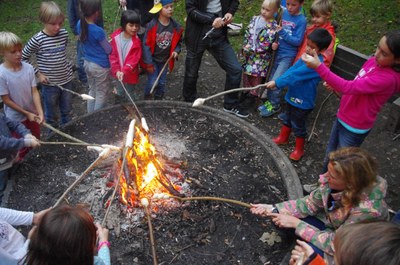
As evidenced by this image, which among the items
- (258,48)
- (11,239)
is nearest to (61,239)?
(11,239)

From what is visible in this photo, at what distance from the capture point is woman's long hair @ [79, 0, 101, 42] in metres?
4.11

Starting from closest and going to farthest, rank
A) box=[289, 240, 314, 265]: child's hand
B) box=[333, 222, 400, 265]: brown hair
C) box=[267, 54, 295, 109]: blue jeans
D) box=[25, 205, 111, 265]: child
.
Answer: box=[333, 222, 400, 265]: brown hair
box=[25, 205, 111, 265]: child
box=[289, 240, 314, 265]: child's hand
box=[267, 54, 295, 109]: blue jeans

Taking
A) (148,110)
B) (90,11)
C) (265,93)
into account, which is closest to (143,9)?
(90,11)

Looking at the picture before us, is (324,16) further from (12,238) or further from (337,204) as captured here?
(12,238)

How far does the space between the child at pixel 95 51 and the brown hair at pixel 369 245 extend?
3673 millimetres

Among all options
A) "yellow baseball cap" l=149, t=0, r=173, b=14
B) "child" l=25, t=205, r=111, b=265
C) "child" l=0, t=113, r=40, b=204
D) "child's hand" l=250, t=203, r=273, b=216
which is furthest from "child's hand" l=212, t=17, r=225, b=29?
"child" l=25, t=205, r=111, b=265

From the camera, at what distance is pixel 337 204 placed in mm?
2916

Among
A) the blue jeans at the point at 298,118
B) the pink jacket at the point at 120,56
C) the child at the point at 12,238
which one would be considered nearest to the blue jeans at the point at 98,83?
the pink jacket at the point at 120,56

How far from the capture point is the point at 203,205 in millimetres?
3490

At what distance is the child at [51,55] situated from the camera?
13.0ft

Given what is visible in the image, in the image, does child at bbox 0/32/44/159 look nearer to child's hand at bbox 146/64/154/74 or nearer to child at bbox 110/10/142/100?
child at bbox 110/10/142/100

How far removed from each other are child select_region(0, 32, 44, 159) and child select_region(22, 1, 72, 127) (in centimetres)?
31

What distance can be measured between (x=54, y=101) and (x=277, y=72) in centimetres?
312

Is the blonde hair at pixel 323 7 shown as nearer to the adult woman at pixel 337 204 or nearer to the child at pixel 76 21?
the adult woman at pixel 337 204
